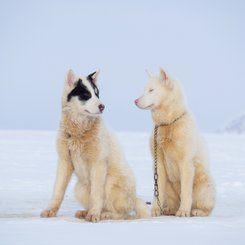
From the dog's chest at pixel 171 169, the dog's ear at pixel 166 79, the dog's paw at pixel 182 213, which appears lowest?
the dog's paw at pixel 182 213

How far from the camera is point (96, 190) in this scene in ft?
20.2

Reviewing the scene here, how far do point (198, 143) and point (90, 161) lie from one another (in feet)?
4.73

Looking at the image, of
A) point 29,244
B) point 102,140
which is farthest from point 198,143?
point 29,244

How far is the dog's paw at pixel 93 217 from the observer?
606 centimetres

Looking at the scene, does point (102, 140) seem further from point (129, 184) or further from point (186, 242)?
point (186, 242)

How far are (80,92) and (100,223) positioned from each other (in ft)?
5.01

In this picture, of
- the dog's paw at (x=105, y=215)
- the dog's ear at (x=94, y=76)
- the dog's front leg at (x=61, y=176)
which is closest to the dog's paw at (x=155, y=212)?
the dog's paw at (x=105, y=215)

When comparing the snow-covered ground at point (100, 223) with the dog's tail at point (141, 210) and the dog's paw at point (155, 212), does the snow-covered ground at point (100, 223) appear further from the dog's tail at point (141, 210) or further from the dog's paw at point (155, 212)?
the dog's paw at point (155, 212)

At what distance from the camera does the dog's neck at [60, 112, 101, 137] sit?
20.5ft

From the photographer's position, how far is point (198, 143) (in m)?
6.73

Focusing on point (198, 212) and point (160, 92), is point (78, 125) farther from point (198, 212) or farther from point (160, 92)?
point (198, 212)

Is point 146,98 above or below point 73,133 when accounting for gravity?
above

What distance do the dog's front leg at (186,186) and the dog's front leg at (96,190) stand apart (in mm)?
970

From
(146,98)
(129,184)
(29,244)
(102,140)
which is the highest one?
(146,98)
